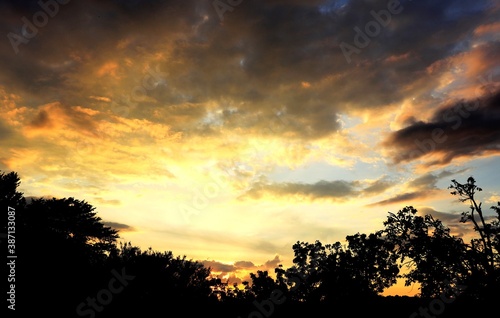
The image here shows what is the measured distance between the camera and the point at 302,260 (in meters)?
48.8

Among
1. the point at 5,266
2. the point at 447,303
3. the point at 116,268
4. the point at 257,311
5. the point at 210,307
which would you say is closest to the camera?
Result: the point at 447,303

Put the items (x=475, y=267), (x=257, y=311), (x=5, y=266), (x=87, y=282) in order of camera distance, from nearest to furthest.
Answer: (x=257, y=311) → (x=5, y=266) → (x=87, y=282) → (x=475, y=267)

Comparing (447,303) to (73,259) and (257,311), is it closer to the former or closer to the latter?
(257,311)

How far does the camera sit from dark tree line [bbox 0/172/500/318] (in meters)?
16.9

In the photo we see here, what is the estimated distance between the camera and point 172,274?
41438 millimetres

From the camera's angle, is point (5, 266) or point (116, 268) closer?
point (5, 266)

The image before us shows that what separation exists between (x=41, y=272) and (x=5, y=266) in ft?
7.60

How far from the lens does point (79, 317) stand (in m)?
20.0

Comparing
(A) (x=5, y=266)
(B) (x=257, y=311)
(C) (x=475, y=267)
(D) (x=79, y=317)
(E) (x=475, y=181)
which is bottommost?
(D) (x=79, y=317)

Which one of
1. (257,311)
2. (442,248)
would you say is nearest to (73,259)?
(257,311)

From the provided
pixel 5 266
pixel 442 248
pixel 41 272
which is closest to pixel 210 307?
pixel 41 272

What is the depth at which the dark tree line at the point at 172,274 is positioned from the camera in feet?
55.4

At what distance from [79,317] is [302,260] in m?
34.7

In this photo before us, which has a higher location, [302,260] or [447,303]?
[302,260]
